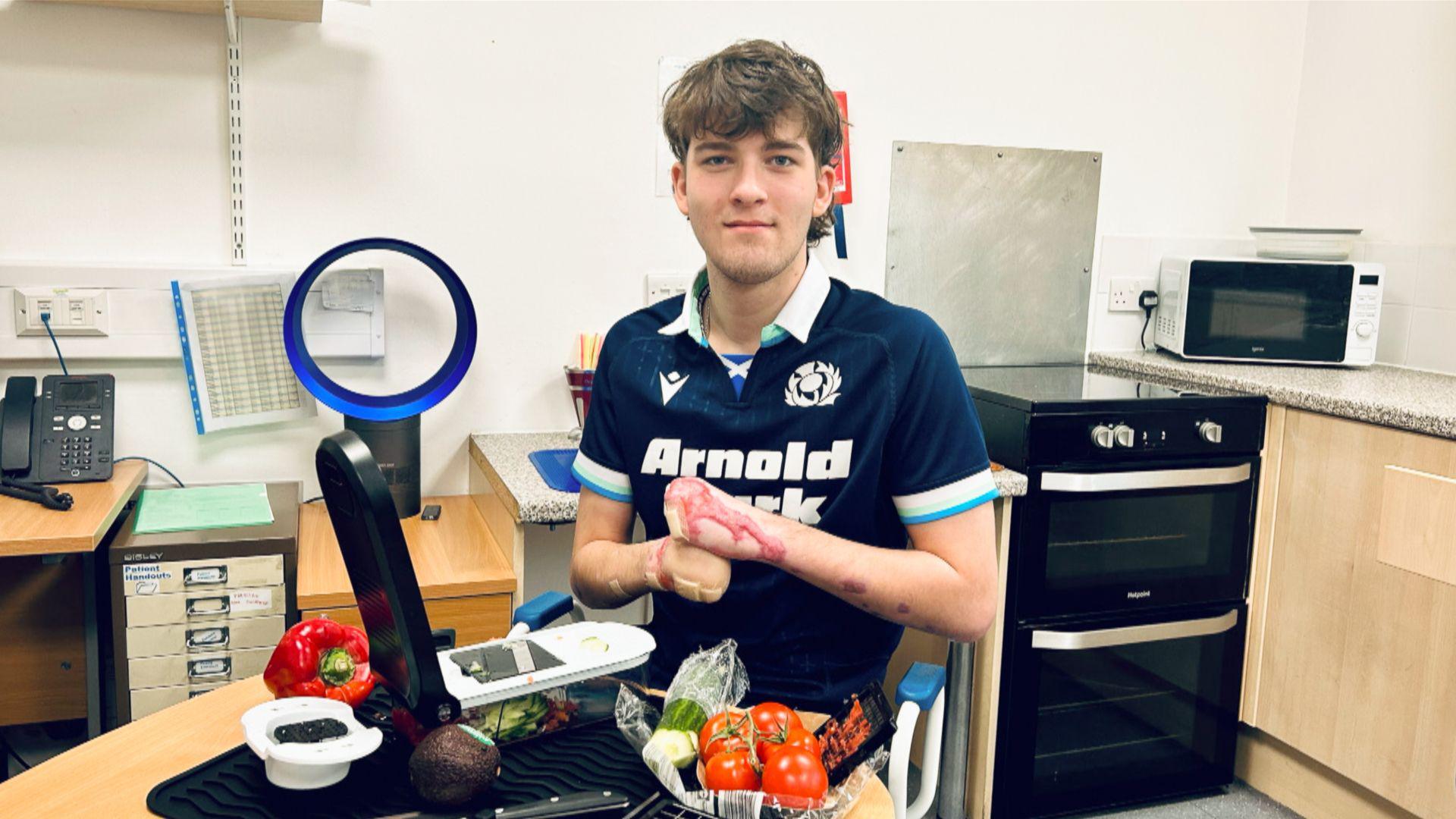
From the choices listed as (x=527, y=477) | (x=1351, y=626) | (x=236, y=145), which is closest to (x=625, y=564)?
(x=527, y=477)

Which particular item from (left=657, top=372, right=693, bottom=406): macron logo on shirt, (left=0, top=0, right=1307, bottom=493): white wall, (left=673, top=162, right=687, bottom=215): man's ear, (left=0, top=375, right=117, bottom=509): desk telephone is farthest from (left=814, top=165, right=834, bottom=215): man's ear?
(left=0, top=375, right=117, bottom=509): desk telephone

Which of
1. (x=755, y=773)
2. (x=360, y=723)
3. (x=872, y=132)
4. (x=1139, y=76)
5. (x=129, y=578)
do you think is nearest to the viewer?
(x=755, y=773)

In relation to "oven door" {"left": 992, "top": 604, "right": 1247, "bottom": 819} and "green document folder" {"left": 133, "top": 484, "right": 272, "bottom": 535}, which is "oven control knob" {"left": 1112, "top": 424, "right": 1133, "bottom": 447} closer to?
"oven door" {"left": 992, "top": 604, "right": 1247, "bottom": 819}

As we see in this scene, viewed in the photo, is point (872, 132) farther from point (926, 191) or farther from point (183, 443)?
point (183, 443)

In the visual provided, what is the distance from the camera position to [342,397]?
234 cm

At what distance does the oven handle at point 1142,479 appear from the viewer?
2420 mm

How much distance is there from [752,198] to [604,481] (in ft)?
1.45

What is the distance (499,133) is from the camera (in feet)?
8.47

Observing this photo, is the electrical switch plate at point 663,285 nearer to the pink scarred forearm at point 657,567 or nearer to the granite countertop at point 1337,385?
the granite countertop at point 1337,385

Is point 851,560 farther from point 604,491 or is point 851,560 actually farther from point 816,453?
point 604,491

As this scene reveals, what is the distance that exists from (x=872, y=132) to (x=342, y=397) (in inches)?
55.9

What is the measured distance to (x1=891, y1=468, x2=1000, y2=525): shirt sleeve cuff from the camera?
1438 millimetres

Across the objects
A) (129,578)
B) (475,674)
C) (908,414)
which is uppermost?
(908,414)

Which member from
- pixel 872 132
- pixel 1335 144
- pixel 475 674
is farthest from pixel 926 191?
pixel 475 674
